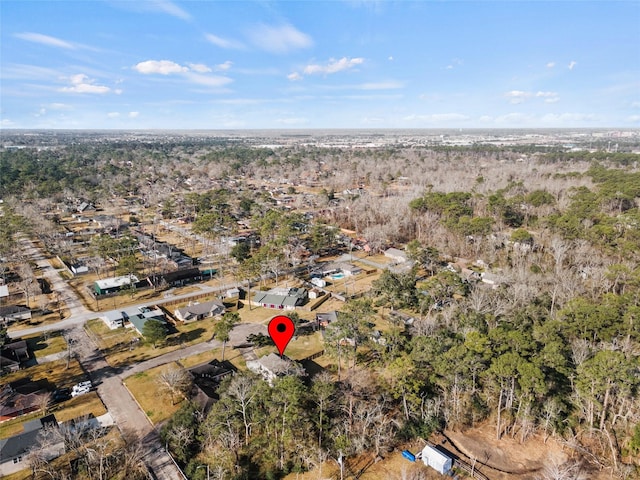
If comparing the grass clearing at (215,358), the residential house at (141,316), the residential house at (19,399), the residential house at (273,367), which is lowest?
the grass clearing at (215,358)

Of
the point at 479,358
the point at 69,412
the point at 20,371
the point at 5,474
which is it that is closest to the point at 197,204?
the point at 20,371

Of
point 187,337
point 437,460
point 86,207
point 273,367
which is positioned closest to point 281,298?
point 187,337

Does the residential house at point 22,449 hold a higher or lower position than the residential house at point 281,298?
higher

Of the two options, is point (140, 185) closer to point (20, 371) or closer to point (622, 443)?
point (20, 371)

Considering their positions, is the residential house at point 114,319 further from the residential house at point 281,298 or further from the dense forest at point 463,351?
the residential house at point 281,298

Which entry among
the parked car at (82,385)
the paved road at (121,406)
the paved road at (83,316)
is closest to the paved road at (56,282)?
the paved road at (83,316)

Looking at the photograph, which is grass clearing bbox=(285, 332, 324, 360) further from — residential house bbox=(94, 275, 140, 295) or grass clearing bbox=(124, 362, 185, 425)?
residential house bbox=(94, 275, 140, 295)
